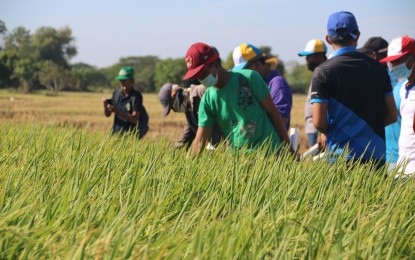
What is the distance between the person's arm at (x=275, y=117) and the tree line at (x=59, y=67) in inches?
1781

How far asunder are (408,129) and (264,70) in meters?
1.13

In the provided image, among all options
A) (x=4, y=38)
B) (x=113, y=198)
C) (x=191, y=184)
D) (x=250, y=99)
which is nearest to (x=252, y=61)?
(x=250, y=99)

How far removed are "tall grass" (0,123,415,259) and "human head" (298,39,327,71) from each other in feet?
5.95

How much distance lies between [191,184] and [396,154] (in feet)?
5.95

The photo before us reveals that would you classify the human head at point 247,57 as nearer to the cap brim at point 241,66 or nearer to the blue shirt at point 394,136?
the cap brim at point 241,66

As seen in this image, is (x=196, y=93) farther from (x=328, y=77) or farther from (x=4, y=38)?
(x=4, y=38)

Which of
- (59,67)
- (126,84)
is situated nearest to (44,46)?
(59,67)

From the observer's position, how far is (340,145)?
314cm

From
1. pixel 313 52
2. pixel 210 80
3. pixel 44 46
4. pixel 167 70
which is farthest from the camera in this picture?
pixel 44 46

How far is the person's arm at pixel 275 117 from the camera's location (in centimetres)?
326

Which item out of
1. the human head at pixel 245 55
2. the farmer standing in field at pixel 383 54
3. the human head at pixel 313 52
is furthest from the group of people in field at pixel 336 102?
the human head at pixel 313 52

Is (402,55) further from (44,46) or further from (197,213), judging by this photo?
(44,46)

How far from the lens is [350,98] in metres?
3.03

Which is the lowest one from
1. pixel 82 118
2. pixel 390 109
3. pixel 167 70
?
pixel 167 70
